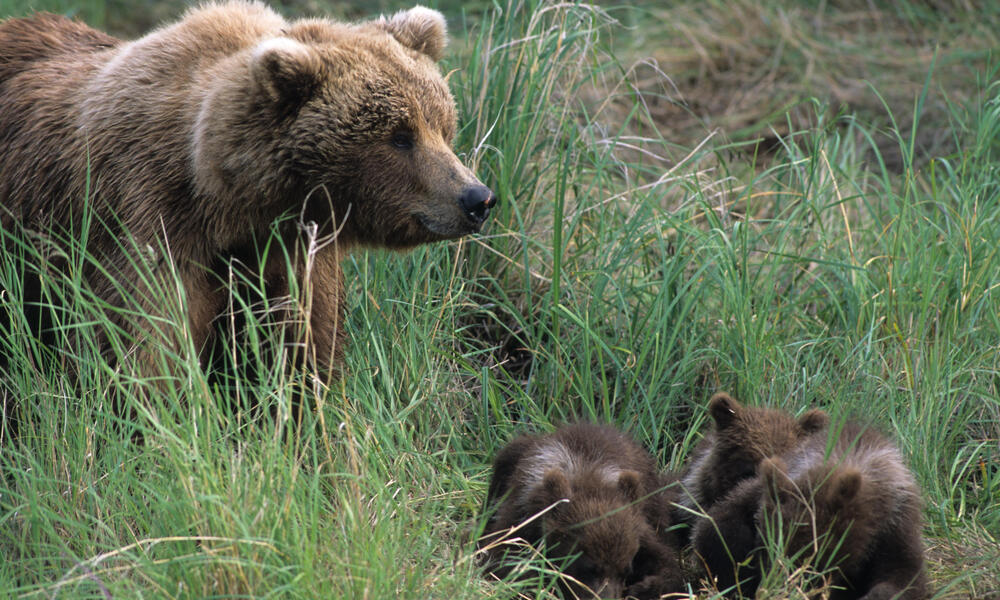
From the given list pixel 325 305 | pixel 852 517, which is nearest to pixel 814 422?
pixel 852 517

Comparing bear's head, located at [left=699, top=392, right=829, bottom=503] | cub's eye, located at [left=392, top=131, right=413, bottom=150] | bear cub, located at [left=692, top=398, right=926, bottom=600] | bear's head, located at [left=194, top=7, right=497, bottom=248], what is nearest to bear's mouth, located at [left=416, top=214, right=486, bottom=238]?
bear's head, located at [left=194, top=7, right=497, bottom=248]

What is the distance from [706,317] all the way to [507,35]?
1.72 metres

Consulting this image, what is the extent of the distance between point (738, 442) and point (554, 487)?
2.27 ft

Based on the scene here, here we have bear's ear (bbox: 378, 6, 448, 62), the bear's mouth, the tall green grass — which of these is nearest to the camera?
the tall green grass

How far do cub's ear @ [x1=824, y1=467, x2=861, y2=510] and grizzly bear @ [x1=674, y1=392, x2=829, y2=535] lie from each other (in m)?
0.48

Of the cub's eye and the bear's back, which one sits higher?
the bear's back

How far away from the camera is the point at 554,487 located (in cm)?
388

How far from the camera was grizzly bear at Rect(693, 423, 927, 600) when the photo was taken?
352 centimetres

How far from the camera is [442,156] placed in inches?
171

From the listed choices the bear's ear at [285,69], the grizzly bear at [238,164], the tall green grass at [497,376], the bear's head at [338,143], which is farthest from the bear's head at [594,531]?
the bear's ear at [285,69]

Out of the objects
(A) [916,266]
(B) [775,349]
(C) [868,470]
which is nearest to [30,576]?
(C) [868,470]

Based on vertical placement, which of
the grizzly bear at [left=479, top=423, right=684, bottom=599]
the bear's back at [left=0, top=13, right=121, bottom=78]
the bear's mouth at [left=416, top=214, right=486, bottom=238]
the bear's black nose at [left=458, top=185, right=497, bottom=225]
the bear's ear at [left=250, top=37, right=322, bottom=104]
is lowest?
the grizzly bear at [left=479, top=423, right=684, bottom=599]

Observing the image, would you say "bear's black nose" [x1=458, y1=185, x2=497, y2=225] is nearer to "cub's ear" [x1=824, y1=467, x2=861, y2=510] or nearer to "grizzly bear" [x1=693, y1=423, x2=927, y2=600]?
"grizzly bear" [x1=693, y1=423, x2=927, y2=600]

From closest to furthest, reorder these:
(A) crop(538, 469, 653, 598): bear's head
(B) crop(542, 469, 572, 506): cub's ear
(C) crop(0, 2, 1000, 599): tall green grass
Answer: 1. (C) crop(0, 2, 1000, 599): tall green grass
2. (A) crop(538, 469, 653, 598): bear's head
3. (B) crop(542, 469, 572, 506): cub's ear
